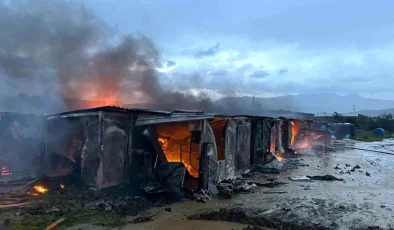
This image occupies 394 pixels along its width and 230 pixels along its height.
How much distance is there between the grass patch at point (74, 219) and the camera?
721cm

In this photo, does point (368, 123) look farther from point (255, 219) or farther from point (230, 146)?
point (255, 219)

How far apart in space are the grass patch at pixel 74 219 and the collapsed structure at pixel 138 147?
5.64 ft

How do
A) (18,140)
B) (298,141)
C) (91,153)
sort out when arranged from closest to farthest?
(91,153) → (18,140) → (298,141)

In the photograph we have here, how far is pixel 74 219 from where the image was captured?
773cm

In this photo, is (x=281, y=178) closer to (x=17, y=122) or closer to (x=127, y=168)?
(x=127, y=168)

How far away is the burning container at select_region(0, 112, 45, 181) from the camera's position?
458 inches

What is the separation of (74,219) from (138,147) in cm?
374

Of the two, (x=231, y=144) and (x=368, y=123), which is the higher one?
(x=231, y=144)

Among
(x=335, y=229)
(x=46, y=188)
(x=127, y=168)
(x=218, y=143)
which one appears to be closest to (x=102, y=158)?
(x=127, y=168)

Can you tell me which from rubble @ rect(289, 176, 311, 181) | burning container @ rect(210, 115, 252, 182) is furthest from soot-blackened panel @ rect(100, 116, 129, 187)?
rubble @ rect(289, 176, 311, 181)

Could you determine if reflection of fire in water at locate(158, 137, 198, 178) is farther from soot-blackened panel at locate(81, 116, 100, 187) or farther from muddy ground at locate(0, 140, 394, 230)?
soot-blackened panel at locate(81, 116, 100, 187)

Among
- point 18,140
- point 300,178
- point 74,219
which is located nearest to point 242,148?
point 300,178

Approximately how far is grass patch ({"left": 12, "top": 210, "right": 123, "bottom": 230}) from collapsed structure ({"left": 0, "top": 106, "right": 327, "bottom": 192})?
1718 mm

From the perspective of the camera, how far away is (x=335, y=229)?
7.56 meters
